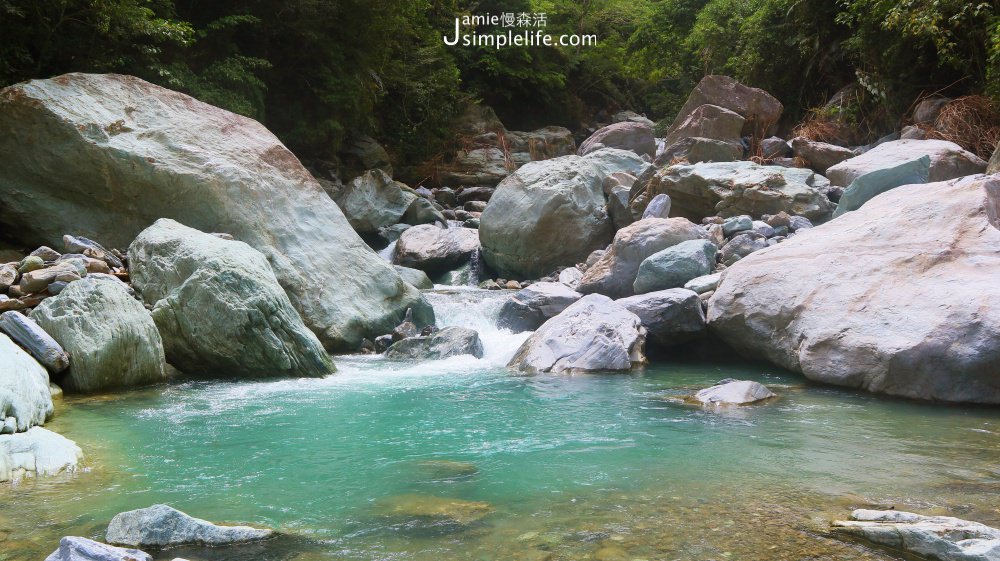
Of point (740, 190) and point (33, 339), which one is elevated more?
point (740, 190)

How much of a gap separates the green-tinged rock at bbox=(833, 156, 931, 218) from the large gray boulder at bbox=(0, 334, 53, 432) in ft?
30.3

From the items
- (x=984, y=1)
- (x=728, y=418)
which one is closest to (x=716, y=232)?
(x=728, y=418)

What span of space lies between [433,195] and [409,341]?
10.2 m

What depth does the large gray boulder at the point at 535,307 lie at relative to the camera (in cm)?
981

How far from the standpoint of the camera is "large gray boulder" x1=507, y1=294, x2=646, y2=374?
7.92 meters

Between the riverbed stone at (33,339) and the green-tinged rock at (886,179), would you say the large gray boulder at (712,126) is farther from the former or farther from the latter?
the riverbed stone at (33,339)

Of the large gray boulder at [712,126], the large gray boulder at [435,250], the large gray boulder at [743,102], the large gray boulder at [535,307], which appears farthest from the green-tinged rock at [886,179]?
the large gray boulder at [743,102]

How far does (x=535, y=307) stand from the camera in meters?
9.83

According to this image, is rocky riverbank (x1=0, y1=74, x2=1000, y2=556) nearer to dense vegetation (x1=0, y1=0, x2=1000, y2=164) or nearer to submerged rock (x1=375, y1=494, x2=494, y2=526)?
dense vegetation (x1=0, y1=0, x2=1000, y2=164)

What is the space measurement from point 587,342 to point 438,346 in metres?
1.85

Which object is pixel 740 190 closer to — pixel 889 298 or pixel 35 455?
pixel 889 298

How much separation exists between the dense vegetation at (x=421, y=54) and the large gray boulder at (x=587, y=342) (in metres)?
7.21

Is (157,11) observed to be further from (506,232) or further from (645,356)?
(645,356)

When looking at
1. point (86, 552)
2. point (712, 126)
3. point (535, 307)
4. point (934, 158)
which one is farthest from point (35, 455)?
point (712, 126)
